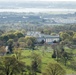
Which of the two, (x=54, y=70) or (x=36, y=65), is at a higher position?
(x=54, y=70)

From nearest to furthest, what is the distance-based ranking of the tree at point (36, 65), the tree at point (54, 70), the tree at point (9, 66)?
the tree at point (54, 70), the tree at point (9, 66), the tree at point (36, 65)

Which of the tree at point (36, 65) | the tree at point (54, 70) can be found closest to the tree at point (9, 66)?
the tree at point (54, 70)

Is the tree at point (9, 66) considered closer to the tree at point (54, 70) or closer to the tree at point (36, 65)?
the tree at point (54, 70)

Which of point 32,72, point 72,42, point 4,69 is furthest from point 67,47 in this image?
point 4,69

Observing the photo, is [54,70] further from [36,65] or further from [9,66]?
[36,65]

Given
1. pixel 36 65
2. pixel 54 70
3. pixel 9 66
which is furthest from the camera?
pixel 36 65

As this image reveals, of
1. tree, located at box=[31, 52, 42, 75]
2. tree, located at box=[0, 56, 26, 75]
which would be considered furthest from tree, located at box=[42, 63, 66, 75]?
tree, located at box=[31, 52, 42, 75]

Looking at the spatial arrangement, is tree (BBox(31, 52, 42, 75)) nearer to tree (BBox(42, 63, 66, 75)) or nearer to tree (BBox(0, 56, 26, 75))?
tree (BBox(0, 56, 26, 75))

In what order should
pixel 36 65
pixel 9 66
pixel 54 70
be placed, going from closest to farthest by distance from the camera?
pixel 54 70 < pixel 9 66 < pixel 36 65

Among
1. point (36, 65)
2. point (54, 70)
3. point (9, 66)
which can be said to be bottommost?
point (36, 65)

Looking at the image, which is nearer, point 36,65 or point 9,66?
point 9,66

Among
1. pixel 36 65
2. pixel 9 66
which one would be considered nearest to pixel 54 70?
pixel 9 66
